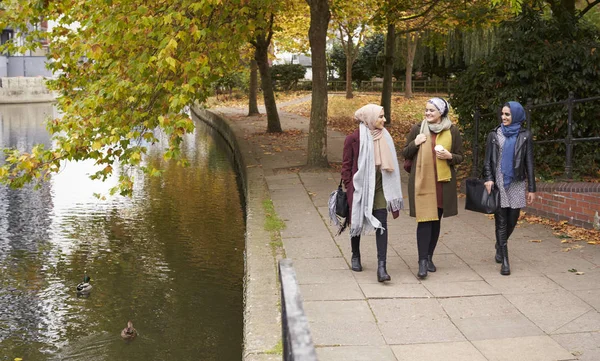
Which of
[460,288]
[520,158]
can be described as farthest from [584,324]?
[520,158]

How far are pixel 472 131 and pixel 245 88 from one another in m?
38.4

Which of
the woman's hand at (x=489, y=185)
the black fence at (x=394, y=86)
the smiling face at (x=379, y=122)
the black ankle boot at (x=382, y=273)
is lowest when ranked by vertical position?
the black ankle boot at (x=382, y=273)

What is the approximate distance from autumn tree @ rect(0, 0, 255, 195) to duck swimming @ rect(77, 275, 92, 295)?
1250 millimetres

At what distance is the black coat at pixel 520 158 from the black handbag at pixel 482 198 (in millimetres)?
114

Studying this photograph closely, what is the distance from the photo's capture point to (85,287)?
9.78m

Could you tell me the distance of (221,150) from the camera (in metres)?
26.2

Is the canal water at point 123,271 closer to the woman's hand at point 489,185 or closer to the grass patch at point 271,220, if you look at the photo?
the grass patch at point 271,220

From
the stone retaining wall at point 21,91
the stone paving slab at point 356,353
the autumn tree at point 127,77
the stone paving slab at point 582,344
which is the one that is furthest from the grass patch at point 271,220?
the stone retaining wall at point 21,91

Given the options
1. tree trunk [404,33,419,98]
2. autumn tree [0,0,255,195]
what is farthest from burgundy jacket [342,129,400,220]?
tree trunk [404,33,419,98]

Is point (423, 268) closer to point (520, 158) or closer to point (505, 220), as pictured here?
point (505, 220)

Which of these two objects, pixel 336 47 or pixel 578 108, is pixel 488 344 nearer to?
pixel 578 108

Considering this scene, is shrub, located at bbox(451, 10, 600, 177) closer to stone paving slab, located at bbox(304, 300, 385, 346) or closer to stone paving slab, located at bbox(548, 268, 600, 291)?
stone paving slab, located at bbox(548, 268, 600, 291)

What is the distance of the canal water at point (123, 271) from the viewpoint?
331 inches

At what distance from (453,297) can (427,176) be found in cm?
Answer: 120
